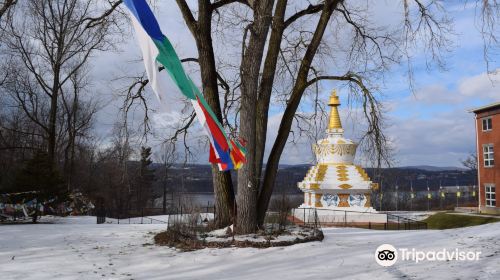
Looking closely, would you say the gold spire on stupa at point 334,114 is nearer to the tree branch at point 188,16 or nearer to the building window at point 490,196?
the tree branch at point 188,16

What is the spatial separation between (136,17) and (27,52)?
74.3 feet

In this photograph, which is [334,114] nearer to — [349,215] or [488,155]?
[349,215]

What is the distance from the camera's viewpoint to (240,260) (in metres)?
7.86

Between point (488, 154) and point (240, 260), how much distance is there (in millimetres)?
34563

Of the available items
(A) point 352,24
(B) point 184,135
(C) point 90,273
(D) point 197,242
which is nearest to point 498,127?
(A) point 352,24

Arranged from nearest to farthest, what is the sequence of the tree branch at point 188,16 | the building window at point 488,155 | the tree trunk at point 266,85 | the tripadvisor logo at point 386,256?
the tripadvisor logo at point 386,256, the tree trunk at point 266,85, the tree branch at point 188,16, the building window at point 488,155

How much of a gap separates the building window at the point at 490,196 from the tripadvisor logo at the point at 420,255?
32.0 meters

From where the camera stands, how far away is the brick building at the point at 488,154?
35188mm

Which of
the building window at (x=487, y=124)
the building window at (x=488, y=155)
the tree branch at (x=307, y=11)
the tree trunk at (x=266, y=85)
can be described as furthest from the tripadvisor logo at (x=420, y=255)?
the building window at (x=487, y=124)

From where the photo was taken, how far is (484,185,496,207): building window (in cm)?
3578

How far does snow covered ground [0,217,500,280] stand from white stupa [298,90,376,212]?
12.6 metres

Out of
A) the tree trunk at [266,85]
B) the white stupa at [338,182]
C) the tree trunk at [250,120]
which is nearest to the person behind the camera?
the tree trunk at [250,120]

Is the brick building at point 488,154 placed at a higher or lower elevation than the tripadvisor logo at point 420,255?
higher

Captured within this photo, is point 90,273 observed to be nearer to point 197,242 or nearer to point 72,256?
point 72,256
